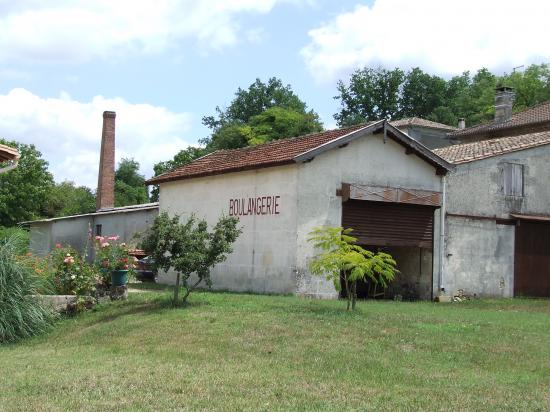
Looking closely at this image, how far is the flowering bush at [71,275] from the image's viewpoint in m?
15.6

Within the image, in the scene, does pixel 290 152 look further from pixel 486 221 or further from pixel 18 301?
pixel 18 301

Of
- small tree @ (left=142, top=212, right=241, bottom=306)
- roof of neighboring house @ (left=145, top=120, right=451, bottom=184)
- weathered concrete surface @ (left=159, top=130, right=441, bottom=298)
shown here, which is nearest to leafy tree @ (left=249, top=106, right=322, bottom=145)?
roof of neighboring house @ (left=145, top=120, right=451, bottom=184)

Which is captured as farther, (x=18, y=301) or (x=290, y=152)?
(x=290, y=152)

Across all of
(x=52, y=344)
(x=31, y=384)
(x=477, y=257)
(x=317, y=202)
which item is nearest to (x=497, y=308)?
(x=477, y=257)

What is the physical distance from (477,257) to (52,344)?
15.8m

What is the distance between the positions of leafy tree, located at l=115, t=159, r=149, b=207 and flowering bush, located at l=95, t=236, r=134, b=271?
164 ft

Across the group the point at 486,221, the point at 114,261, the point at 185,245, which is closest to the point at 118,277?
the point at 114,261

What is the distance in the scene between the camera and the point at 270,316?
13.4m

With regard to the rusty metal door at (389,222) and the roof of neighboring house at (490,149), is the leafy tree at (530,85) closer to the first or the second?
the roof of neighboring house at (490,149)

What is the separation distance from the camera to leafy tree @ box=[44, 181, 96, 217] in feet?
203

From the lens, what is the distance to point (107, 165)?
48.0 meters

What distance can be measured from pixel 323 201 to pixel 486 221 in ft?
23.6

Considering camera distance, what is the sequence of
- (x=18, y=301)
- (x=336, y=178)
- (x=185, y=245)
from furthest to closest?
(x=336, y=178) → (x=185, y=245) → (x=18, y=301)

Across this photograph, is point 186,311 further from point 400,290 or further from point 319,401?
point 400,290
